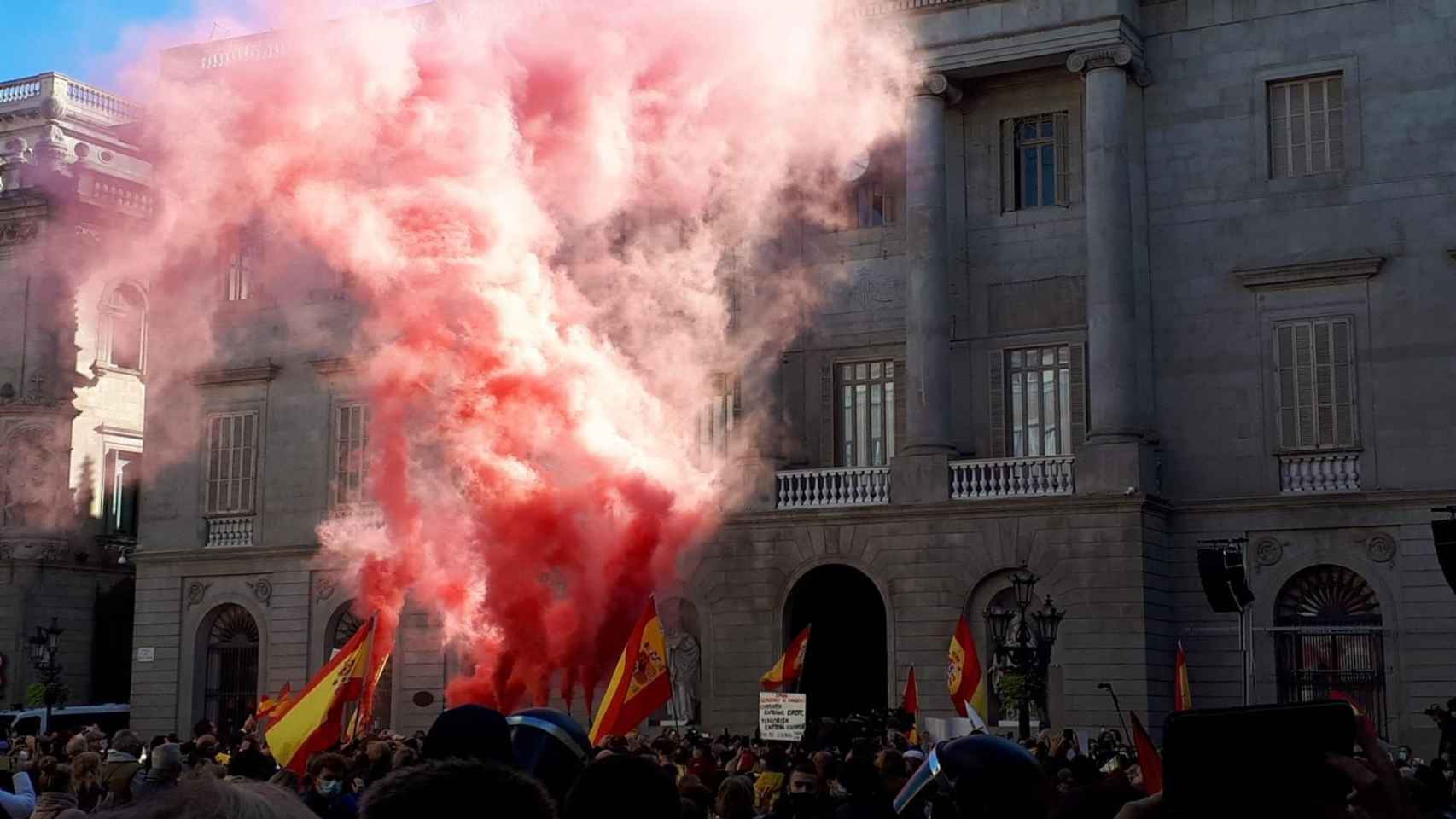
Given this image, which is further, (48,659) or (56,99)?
(56,99)

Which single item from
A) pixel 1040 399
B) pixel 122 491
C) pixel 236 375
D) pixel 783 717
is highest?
pixel 236 375

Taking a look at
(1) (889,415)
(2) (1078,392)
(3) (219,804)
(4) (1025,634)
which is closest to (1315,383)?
(2) (1078,392)

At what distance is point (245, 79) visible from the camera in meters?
34.3

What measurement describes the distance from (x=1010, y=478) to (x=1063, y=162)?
6123 millimetres

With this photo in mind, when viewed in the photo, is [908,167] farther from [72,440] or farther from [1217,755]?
[1217,755]

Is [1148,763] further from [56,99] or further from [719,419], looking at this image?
[56,99]

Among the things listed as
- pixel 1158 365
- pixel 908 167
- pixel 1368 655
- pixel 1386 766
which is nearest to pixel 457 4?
pixel 908 167

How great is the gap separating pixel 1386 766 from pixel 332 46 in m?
30.6

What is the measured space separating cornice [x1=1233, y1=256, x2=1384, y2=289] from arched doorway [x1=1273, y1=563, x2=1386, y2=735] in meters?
4.96

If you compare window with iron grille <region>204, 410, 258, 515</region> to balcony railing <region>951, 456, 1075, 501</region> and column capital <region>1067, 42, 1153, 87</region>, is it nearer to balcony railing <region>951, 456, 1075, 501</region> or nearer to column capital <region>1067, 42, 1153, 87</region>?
balcony railing <region>951, 456, 1075, 501</region>

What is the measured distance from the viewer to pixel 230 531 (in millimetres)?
41125

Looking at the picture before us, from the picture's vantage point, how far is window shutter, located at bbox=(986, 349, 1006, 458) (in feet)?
113

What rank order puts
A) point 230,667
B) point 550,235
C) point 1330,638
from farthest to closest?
point 230,667, point 550,235, point 1330,638

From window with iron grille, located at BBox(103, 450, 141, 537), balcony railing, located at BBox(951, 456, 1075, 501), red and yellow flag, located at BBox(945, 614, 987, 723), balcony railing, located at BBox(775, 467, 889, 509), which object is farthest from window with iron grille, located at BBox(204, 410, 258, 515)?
red and yellow flag, located at BBox(945, 614, 987, 723)
